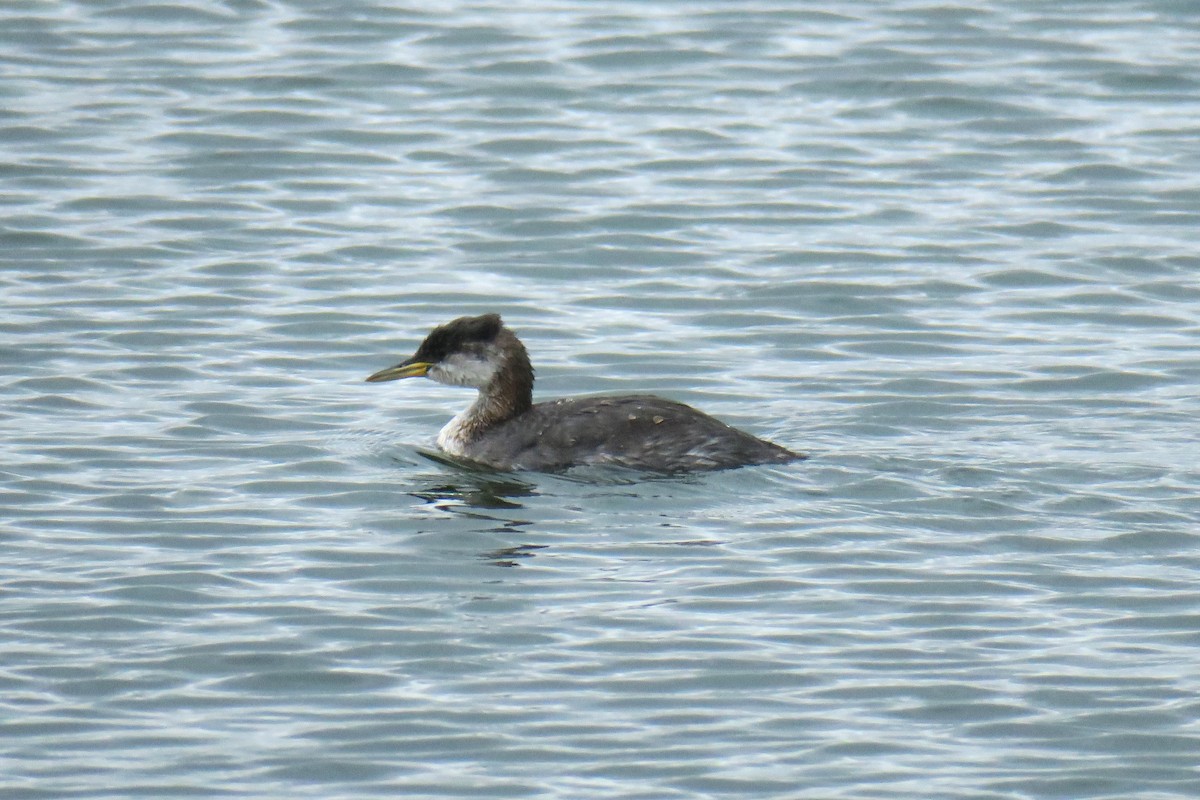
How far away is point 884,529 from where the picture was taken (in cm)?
1062

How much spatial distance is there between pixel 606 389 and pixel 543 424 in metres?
1.47

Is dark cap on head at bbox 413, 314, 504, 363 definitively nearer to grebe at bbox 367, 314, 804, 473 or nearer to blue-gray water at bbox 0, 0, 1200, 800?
grebe at bbox 367, 314, 804, 473

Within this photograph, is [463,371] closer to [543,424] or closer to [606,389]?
[543,424]

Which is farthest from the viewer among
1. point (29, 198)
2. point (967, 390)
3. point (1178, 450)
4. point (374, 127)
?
point (374, 127)

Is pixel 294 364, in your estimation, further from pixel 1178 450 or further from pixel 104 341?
pixel 1178 450

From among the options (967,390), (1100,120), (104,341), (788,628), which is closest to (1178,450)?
(967,390)

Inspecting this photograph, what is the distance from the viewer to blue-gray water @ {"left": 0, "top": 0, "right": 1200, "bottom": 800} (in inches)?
330

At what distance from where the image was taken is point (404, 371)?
12656mm

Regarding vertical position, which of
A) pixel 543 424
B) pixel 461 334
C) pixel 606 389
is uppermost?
pixel 461 334

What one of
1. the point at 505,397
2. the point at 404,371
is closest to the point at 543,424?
the point at 505,397

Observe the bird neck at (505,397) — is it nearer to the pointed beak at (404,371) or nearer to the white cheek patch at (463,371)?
Result: the white cheek patch at (463,371)

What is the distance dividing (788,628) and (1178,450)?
135 inches

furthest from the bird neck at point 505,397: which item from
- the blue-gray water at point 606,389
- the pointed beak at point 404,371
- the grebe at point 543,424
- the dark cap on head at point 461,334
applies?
the blue-gray water at point 606,389

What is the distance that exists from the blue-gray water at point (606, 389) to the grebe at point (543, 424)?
0.19m
